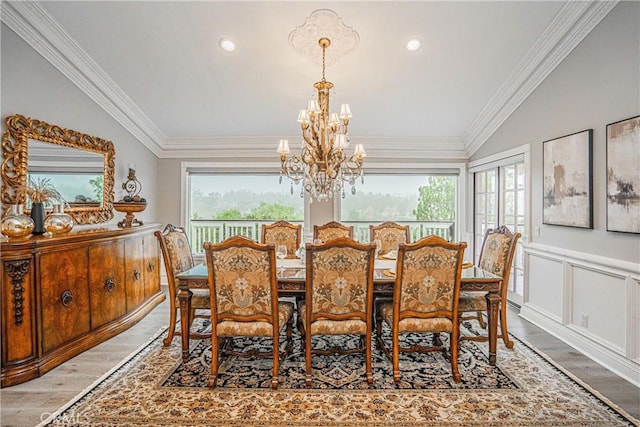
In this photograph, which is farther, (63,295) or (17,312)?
(63,295)

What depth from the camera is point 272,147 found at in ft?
17.5

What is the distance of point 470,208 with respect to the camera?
5.43 metres

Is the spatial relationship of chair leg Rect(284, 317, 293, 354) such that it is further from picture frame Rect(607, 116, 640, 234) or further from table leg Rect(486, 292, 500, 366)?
picture frame Rect(607, 116, 640, 234)

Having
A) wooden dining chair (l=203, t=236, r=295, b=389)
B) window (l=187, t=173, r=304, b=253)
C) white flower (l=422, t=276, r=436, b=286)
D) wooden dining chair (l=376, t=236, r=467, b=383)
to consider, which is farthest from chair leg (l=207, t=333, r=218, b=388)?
window (l=187, t=173, r=304, b=253)

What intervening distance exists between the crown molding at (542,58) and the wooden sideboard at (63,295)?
14.9ft

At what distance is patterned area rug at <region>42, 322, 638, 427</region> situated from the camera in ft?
6.82

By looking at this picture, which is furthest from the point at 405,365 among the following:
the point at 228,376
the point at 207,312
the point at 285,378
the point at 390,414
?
the point at 207,312

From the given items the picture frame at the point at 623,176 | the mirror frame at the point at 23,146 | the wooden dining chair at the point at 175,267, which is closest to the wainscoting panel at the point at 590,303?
the picture frame at the point at 623,176

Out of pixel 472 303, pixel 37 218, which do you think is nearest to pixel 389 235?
pixel 472 303

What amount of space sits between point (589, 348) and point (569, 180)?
1.49 m

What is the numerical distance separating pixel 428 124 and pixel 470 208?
1.55 m

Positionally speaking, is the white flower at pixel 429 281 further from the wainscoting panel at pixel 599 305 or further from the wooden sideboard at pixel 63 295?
the wooden sideboard at pixel 63 295

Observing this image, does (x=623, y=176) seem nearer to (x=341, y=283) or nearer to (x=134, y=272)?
(x=341, y=283)

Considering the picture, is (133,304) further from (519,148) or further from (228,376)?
(519,148)
